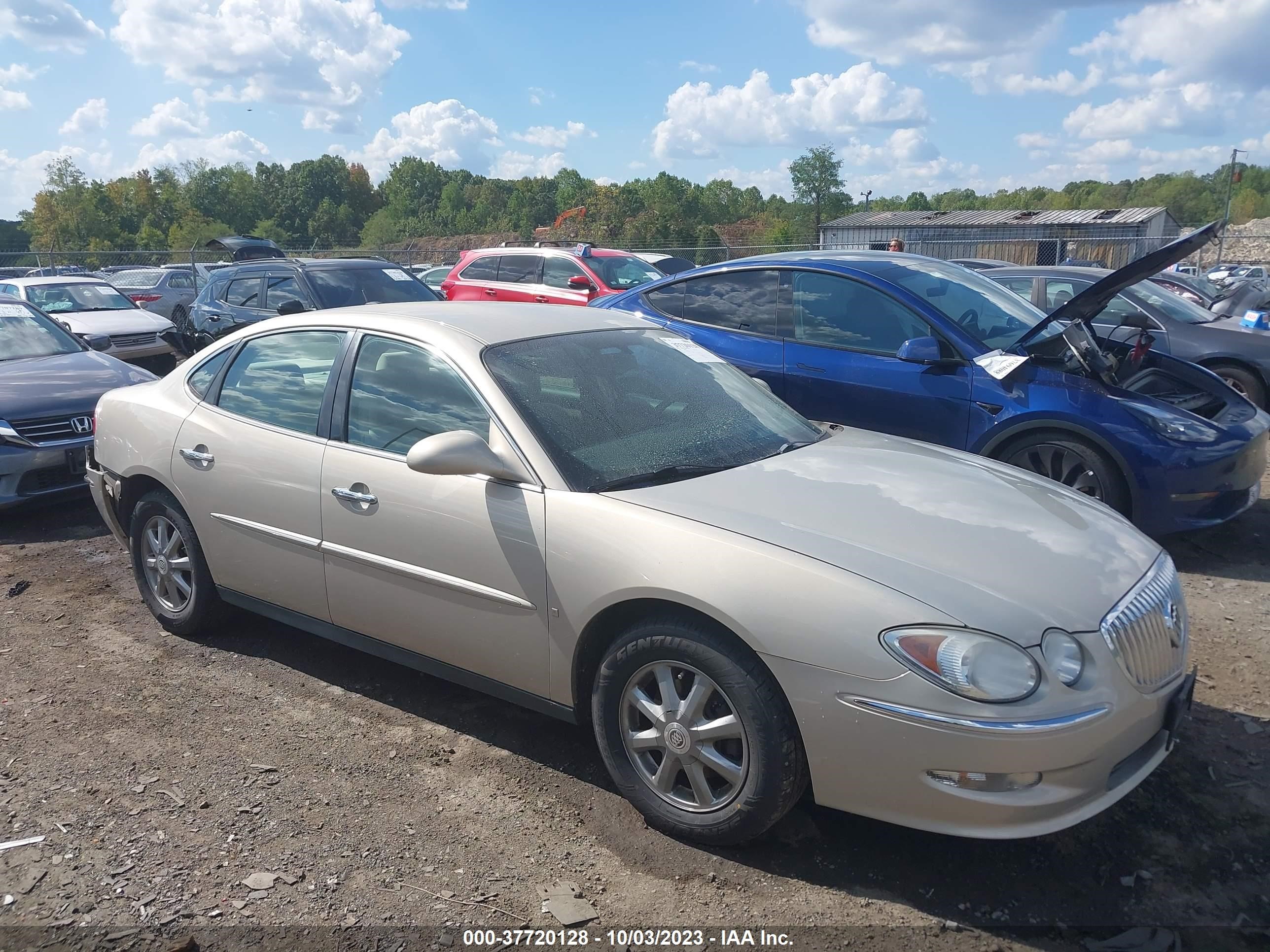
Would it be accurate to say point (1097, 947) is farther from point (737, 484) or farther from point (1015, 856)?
point (737, 484)

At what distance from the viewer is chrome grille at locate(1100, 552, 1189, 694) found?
2680 mm

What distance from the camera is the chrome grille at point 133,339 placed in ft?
42.7

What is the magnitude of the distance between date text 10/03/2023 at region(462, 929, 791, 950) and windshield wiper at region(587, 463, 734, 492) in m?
1.30

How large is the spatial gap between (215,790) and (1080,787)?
2770 mm

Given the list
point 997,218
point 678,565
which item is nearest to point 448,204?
point 997,218

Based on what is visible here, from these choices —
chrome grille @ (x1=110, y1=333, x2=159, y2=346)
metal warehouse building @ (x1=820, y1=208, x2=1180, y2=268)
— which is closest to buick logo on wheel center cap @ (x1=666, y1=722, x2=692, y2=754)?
chrome grille @ (x1=110, y1=333, x2=159, y2=346)

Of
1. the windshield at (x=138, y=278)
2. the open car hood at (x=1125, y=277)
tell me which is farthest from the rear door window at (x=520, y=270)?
the windshield at (x=138, y=278)

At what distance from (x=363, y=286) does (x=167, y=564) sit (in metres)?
6.59

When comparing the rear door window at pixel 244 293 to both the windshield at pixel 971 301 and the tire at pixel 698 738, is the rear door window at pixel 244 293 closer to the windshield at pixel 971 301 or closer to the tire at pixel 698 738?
the windshield at pixel 971 301

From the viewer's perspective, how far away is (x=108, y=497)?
493cm

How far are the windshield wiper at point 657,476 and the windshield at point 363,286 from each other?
7.56 meters

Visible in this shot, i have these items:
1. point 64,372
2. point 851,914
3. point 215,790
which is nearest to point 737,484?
point 851,914

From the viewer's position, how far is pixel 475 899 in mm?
2738

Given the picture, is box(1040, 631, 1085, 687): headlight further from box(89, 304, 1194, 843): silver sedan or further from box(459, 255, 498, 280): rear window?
box(459, 255, 498, 280): rear window
